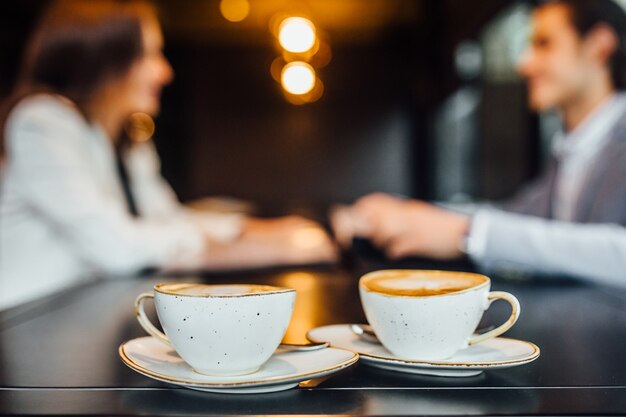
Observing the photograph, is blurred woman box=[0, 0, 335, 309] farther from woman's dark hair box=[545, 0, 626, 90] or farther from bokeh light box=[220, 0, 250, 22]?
bokeh light box=[220, 0, 250, 22]

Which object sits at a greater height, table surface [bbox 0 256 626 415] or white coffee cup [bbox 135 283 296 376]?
white coffee cup [bbox 135 283 296 376]

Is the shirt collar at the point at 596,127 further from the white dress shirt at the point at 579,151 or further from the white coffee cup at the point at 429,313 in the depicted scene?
the white coffee cup at the point at 429,313

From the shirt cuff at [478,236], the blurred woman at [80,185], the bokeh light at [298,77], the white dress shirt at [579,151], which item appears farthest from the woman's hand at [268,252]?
the bokeh light at [298,77]

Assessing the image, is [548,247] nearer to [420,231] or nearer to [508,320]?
[420,231]

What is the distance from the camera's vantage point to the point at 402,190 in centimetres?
870

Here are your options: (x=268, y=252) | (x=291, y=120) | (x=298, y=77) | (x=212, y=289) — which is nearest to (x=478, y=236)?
(x=268, y=252)

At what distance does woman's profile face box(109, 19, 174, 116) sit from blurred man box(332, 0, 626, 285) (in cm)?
85

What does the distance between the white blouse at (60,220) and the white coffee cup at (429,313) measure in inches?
42.1

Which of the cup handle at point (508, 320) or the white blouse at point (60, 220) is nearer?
the cup handle at point (508, 320)

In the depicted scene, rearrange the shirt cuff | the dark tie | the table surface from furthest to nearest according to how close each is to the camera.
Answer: the dark tie → the shirt cuff → the table surface

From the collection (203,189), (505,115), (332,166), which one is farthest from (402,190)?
(505,115)

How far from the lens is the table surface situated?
1.70 ft

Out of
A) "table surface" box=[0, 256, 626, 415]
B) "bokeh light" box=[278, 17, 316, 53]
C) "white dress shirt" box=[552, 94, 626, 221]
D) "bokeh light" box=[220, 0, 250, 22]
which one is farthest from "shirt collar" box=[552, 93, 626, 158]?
"bokeh light" box=[220, 0, 250, 22]

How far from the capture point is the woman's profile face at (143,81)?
203cm
